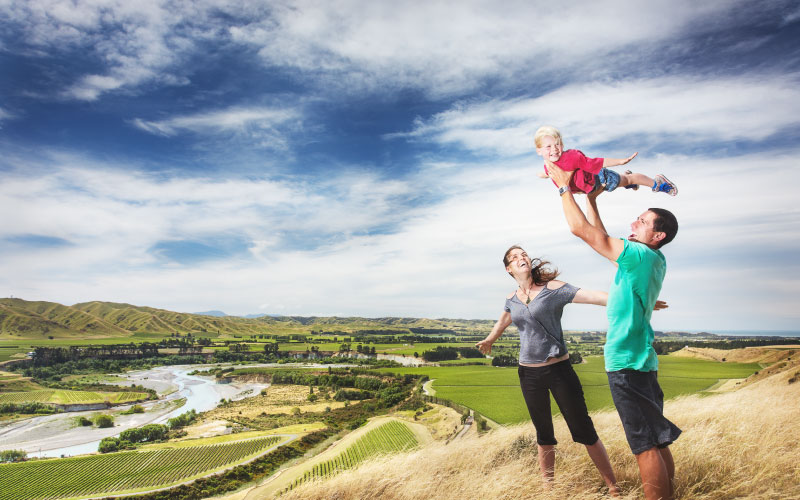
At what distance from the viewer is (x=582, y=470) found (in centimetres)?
409

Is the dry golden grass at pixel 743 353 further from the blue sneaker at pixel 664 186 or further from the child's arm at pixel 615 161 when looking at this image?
the child's arm at pixel 615 161

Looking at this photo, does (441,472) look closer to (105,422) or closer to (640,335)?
(640,335)

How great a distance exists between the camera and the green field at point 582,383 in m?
50.5

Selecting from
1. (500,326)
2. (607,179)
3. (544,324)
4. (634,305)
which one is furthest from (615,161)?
(500,326)

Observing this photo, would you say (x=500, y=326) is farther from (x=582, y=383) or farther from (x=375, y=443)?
(x=375, y=443)

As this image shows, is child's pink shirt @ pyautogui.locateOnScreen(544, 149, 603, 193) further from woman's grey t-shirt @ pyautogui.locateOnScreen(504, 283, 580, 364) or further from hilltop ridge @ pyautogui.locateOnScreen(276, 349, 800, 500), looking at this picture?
hilltop ridge @ pyautogui.locateOnScreen(276, 349, 800, 500)

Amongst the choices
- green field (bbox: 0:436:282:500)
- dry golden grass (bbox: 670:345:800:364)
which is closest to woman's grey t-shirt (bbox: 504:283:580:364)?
green field (bbox: 0:436:282:500)

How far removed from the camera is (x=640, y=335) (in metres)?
2.77

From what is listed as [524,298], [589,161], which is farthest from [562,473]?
[589,161]

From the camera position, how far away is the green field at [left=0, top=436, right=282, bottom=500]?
52438 mm

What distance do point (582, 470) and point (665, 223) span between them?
2.82 metres

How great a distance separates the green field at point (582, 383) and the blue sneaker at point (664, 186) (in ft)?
131

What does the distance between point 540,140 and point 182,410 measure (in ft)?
367

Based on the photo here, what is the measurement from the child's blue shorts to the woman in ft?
3.13
